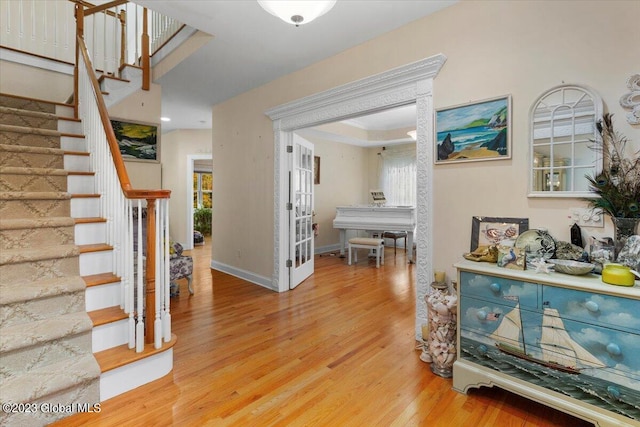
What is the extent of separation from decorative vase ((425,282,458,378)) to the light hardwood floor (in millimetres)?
91

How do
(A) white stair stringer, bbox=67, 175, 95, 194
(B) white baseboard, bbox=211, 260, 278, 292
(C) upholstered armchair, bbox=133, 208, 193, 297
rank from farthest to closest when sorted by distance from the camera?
(B) white baseboard, bbox=211, 260, 278, 292, (C) upholstered armchair, bbox=133, 208, 193, 297, (A) white stair stringer, bbox=67, 175, 95, 194

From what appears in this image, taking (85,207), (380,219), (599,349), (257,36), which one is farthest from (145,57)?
(599,349)

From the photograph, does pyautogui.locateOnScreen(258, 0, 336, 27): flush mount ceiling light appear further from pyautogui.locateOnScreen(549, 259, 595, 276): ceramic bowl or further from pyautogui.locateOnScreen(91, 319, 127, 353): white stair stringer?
pyautogui.locateOnScreen(91, 319, 127, 353): white stair stringer

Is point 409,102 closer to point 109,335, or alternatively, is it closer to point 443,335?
point 443,335

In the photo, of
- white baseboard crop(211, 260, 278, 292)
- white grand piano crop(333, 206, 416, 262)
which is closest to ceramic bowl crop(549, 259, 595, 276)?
white baseboard crop(211, 260, 278, 292)

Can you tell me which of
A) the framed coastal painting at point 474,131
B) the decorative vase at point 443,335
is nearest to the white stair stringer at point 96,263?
the decorative vase at point 443,335

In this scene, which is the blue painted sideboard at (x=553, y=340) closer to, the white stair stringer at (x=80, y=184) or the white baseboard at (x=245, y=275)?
the white baseboard at (x=245, y=275)

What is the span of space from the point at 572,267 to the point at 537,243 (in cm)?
32

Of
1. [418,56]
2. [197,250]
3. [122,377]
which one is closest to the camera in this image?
[122,377]

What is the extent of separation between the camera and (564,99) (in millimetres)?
1940

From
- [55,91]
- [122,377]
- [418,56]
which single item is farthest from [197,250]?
[418,56]

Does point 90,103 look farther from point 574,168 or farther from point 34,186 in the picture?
point 574,168

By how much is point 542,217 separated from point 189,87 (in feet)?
14.5

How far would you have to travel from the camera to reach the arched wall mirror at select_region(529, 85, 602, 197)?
186 centimetres
